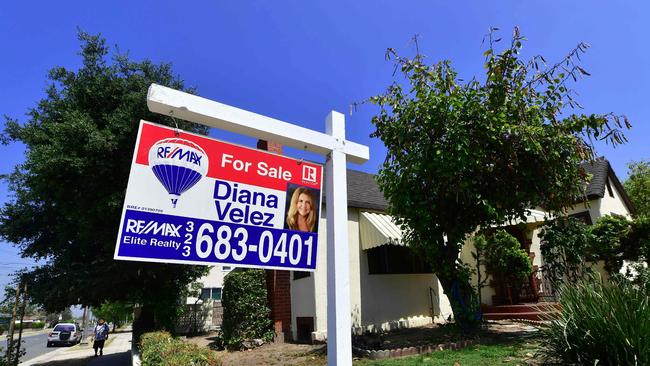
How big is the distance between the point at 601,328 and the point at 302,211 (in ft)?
12.0

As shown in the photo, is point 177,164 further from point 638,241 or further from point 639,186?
point 639,186

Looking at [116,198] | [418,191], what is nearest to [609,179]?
[418,191]

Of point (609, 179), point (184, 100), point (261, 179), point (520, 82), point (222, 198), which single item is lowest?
point (222, 198)

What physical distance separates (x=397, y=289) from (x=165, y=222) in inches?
440

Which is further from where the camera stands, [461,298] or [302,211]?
[461,298]

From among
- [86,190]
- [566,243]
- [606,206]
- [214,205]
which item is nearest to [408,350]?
[566,243]

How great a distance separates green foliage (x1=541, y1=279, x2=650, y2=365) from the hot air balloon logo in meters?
4.25

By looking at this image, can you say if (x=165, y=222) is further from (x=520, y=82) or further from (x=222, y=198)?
(x=520, y=82)

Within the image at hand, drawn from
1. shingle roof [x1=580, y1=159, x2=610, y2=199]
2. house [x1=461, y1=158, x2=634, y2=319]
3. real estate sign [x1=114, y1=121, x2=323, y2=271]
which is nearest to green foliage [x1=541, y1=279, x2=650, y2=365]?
real estate sign [x1=114, y1=121, x2=323, y2=271]

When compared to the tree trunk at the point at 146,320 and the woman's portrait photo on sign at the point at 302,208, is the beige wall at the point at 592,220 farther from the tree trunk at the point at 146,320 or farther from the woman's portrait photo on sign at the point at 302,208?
the tree trunk at the point at 146,320

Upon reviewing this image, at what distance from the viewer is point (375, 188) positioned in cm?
1605

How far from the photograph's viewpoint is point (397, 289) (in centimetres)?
1283

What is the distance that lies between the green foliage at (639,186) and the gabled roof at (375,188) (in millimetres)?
4568

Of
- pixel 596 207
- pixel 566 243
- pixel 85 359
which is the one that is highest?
pixel 596 207
